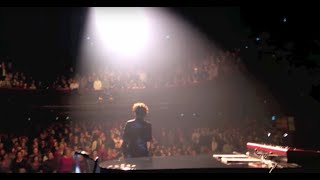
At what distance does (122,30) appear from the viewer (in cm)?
824

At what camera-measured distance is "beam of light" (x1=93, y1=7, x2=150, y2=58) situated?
770cm

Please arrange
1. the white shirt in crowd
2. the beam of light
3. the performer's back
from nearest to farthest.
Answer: the performer's back
the beam of light
the white shirt in crowd

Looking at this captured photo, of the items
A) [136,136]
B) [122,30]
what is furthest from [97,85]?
[136,136]

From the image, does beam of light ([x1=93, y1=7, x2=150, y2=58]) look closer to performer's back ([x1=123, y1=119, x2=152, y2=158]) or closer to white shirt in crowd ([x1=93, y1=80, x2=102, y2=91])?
white shirt in crowd ([x1=93, y1=80, x2=102, y2=91])

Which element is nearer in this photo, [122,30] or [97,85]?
[122,30]

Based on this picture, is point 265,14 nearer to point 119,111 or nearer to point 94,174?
point 94,174

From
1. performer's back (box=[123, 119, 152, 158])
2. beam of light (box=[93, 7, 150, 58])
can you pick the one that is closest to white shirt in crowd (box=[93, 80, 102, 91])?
beam of light (box=[93, 7, 150, 58])

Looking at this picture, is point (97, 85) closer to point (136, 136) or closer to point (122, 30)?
point (122, 30)

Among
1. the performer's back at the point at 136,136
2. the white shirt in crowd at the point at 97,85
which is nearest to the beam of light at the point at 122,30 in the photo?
the white shirt in crowd at the point at 97,85

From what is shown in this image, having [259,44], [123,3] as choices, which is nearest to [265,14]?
[123,3]

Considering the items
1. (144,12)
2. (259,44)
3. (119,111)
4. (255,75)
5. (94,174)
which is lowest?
(94,174)

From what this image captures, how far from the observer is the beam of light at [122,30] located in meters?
7.70

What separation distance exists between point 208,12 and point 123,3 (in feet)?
15.4

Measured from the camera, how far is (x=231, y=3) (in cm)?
357
